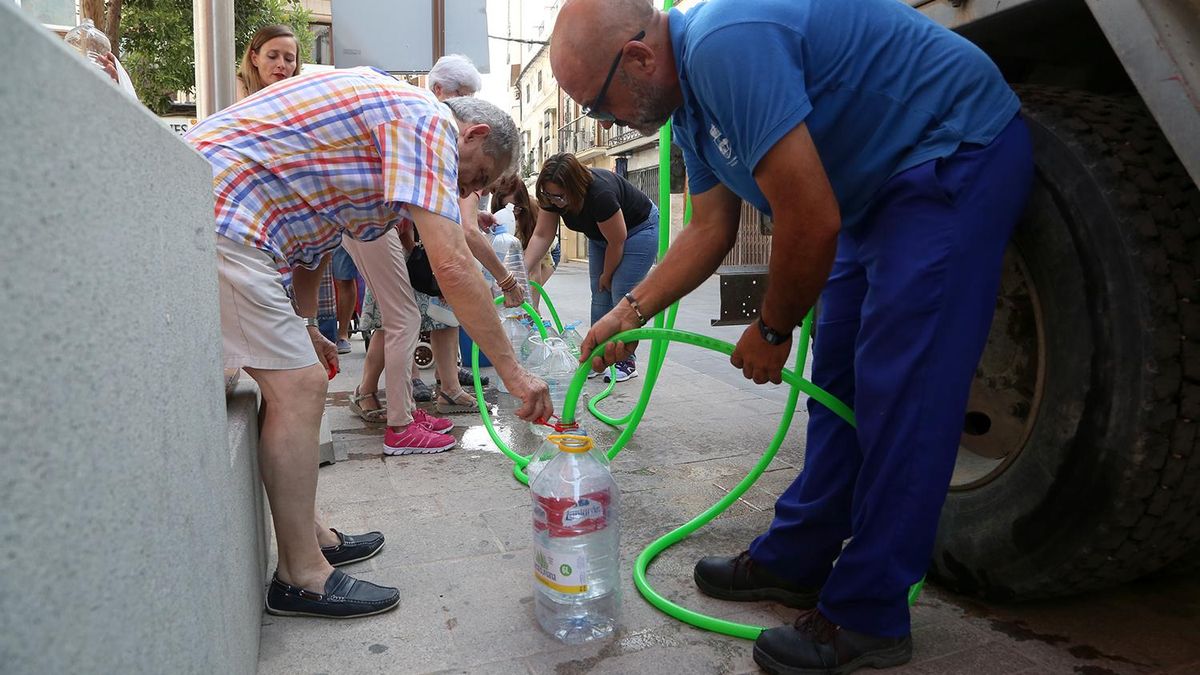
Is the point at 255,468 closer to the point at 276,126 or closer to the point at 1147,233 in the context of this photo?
the point at 276,126

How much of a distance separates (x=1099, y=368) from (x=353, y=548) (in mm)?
2129

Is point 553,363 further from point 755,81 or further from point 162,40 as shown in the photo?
point 162,40

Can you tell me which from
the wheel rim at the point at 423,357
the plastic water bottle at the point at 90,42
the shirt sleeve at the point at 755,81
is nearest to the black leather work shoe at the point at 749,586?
the shirt sleeve at the point at 755,81

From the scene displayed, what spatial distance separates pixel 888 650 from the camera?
1795 mm

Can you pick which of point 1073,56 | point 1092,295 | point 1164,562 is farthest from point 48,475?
point 1073,56

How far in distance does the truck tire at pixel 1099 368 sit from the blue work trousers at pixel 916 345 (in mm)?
149

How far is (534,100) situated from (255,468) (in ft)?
150

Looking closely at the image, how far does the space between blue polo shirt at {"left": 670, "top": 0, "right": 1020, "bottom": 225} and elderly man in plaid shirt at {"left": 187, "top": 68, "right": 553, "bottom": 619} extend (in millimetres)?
724

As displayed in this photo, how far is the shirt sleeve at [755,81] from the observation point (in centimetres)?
152

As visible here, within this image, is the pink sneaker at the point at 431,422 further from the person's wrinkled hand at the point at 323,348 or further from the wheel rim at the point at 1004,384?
the wheel rim at the point at 1004,384

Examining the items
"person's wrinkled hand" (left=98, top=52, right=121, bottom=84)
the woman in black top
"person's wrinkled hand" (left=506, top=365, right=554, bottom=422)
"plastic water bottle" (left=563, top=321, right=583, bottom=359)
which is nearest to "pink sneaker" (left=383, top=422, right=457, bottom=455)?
"plastic water bottle" (left=563, top=321, right=583, bottom=359)

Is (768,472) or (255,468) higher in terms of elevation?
(255,468)

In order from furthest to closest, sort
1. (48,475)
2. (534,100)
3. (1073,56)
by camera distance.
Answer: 1. (534,100)
2. (1073,56)
3. (48,475)

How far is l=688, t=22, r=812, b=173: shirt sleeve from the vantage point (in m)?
1.52
